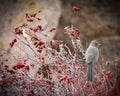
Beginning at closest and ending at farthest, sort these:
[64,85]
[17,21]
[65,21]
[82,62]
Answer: [64,85]
[82,62]
[65,21]
[17,21]

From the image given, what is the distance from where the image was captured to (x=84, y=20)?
9.80 meters

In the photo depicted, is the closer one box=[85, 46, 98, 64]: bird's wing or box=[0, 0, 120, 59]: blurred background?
box=[85, 46, 98, 64]: bird's wing

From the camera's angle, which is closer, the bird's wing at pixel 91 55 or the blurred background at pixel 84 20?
the bird's wing at pixel 91 55

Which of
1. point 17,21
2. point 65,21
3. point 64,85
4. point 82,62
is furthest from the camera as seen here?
point 17,21

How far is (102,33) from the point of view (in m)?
9.88

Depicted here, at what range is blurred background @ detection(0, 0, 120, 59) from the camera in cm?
960

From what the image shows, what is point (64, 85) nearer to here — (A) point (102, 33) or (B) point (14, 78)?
(B) point (14, 78)

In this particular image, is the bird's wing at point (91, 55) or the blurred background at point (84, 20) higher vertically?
the blurred background at point (84, 20)

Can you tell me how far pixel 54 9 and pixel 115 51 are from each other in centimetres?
173

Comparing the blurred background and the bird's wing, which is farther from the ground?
the blurred background

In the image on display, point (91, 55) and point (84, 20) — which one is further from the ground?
point (84, 20)

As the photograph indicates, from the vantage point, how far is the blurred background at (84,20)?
31.5 ft

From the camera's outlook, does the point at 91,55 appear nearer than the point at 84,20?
Yes

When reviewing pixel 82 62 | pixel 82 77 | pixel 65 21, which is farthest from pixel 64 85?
pixel 65 21
